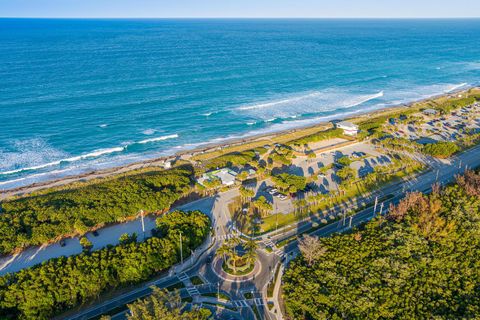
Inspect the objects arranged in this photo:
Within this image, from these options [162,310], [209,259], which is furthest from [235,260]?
[162,310]

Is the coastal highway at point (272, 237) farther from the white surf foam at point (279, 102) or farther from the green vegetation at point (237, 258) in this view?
the white surf foam at point (279, 102)

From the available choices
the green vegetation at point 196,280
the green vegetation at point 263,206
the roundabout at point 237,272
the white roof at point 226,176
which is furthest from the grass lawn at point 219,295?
the white roof at point 226,176

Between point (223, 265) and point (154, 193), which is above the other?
point (154, 193)

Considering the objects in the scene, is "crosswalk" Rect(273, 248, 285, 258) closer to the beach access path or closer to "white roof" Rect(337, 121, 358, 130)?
the beach access path

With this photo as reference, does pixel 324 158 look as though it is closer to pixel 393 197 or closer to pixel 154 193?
pixel 393 197

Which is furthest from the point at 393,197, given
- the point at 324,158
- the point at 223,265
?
the point at 223,265

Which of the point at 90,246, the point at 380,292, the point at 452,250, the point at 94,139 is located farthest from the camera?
the point at 94,139
